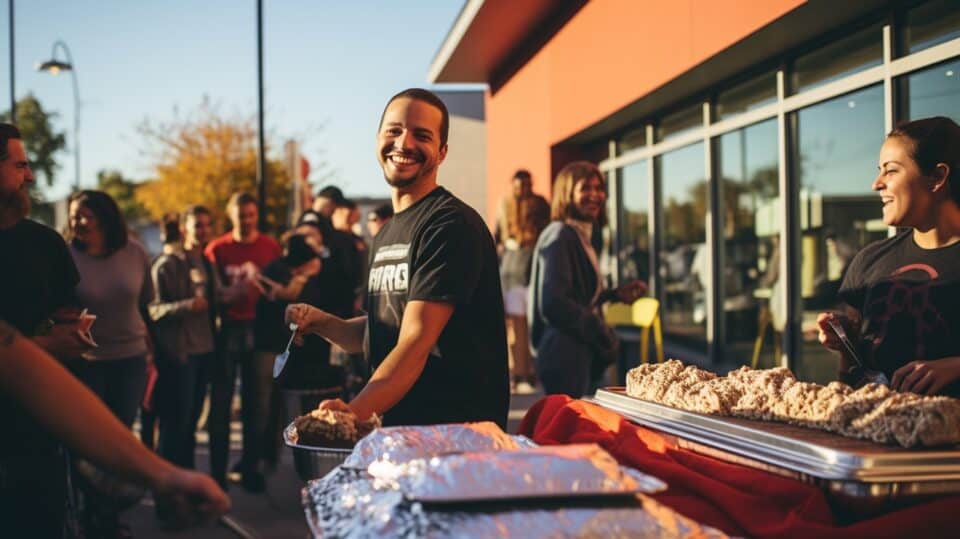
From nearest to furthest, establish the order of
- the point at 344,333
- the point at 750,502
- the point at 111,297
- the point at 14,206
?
the point at 750,502
the point at 344,333
the point at 14,206
the point at 111,297

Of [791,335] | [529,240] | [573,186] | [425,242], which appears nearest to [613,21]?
[529,240]

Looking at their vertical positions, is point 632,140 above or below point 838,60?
above

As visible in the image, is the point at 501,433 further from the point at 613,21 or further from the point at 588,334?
the point at 613,21

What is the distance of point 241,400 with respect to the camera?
27.4 feet

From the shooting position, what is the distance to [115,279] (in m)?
7.06

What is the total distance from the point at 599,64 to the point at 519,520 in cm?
1090

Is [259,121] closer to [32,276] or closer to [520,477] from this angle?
[32,276]

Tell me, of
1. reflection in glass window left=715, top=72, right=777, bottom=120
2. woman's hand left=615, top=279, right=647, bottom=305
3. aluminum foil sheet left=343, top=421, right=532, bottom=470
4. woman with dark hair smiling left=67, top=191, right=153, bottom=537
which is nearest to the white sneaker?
reflection in glass window left=715, top=72, right=777, bottom=120

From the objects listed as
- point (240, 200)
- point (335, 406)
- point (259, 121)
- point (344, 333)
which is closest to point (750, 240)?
point (240, 200)

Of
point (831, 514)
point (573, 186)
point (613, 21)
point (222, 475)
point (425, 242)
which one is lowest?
point (222, 475)

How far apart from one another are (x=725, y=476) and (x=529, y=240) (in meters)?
7.89

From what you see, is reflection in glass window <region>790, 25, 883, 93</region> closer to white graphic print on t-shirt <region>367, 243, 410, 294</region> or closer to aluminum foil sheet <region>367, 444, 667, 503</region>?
white graphic print on t-shirt <region>367, 243, 410, 294</region>

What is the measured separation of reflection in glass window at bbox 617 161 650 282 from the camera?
1327 centimetres

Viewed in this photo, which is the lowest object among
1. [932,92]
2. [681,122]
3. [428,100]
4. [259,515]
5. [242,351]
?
[259,515]
